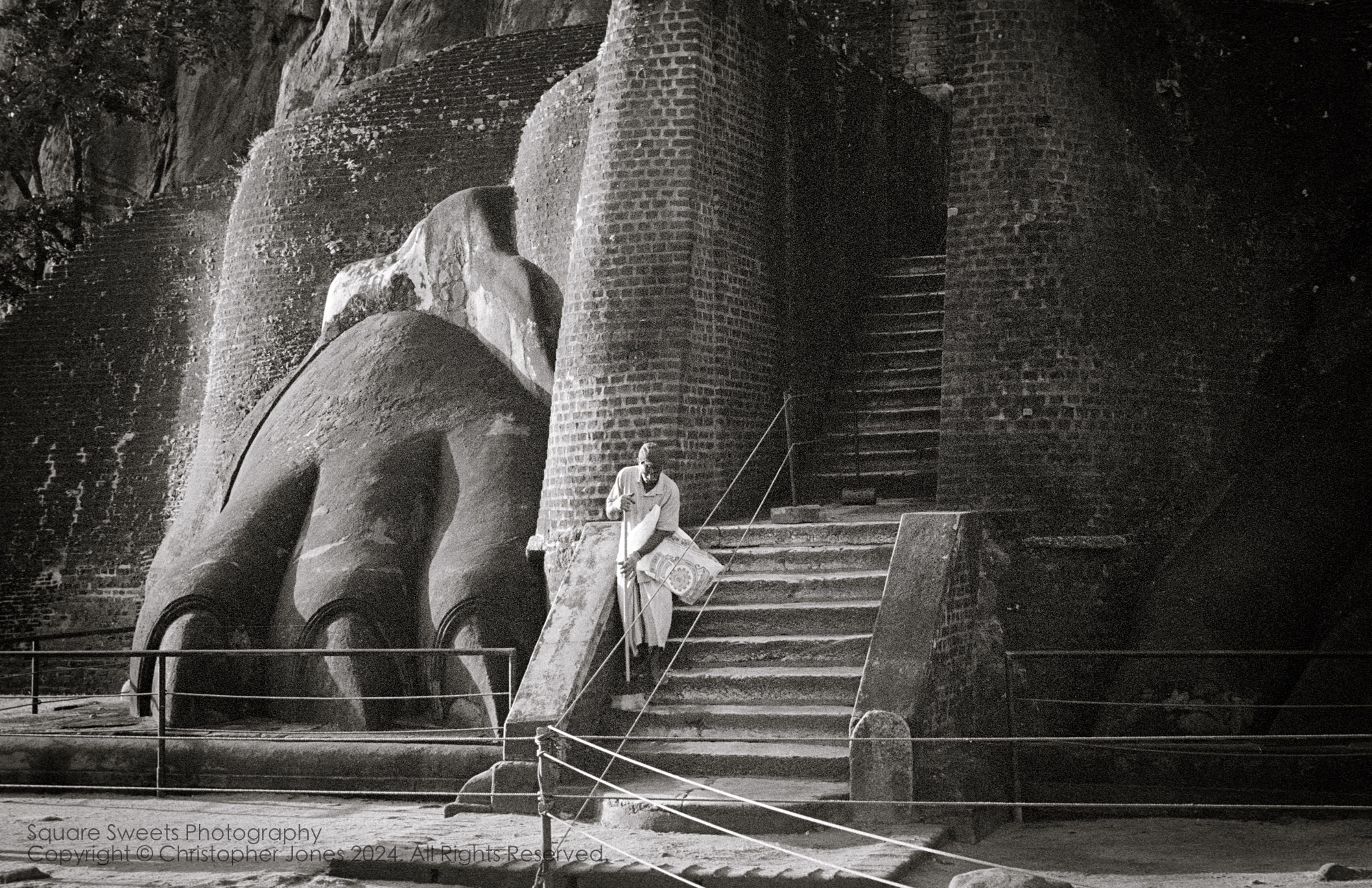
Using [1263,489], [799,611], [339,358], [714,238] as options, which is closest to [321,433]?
[339,358]

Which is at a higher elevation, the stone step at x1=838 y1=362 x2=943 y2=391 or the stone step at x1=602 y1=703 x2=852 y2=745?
the stone step at x1=838 y1=362 x2=943 y2=391

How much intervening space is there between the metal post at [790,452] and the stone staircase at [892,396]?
33 cm

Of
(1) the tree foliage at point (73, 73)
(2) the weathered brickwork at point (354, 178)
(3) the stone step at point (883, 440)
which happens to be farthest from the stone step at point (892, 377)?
(1) the tree foliage at point (73, 73)

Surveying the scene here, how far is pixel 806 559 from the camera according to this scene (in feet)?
38.4

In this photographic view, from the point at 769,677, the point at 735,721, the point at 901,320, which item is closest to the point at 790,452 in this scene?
the point at 769,677

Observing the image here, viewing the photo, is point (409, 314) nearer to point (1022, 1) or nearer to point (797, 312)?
point (797, 312)

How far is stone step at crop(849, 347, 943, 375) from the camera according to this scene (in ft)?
49.5

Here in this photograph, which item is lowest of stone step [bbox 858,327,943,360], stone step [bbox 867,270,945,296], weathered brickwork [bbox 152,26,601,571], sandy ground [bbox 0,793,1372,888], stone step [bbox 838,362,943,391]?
sandy ground [bbox 0,793,1372,888]

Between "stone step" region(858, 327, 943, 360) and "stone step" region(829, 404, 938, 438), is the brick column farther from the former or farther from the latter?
"stone step" region(858, 327, 943, 360)

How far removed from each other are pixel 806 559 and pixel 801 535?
28cm

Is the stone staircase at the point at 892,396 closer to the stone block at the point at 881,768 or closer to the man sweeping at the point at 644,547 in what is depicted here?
the man sweeping at the point at 644,547

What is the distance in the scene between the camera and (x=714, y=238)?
529 inches

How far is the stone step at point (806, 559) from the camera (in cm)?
1157

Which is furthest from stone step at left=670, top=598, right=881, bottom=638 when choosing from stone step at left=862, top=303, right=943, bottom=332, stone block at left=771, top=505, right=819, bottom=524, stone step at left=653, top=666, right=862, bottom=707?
stone step at left=862, top=303, right=943, bottom=332
